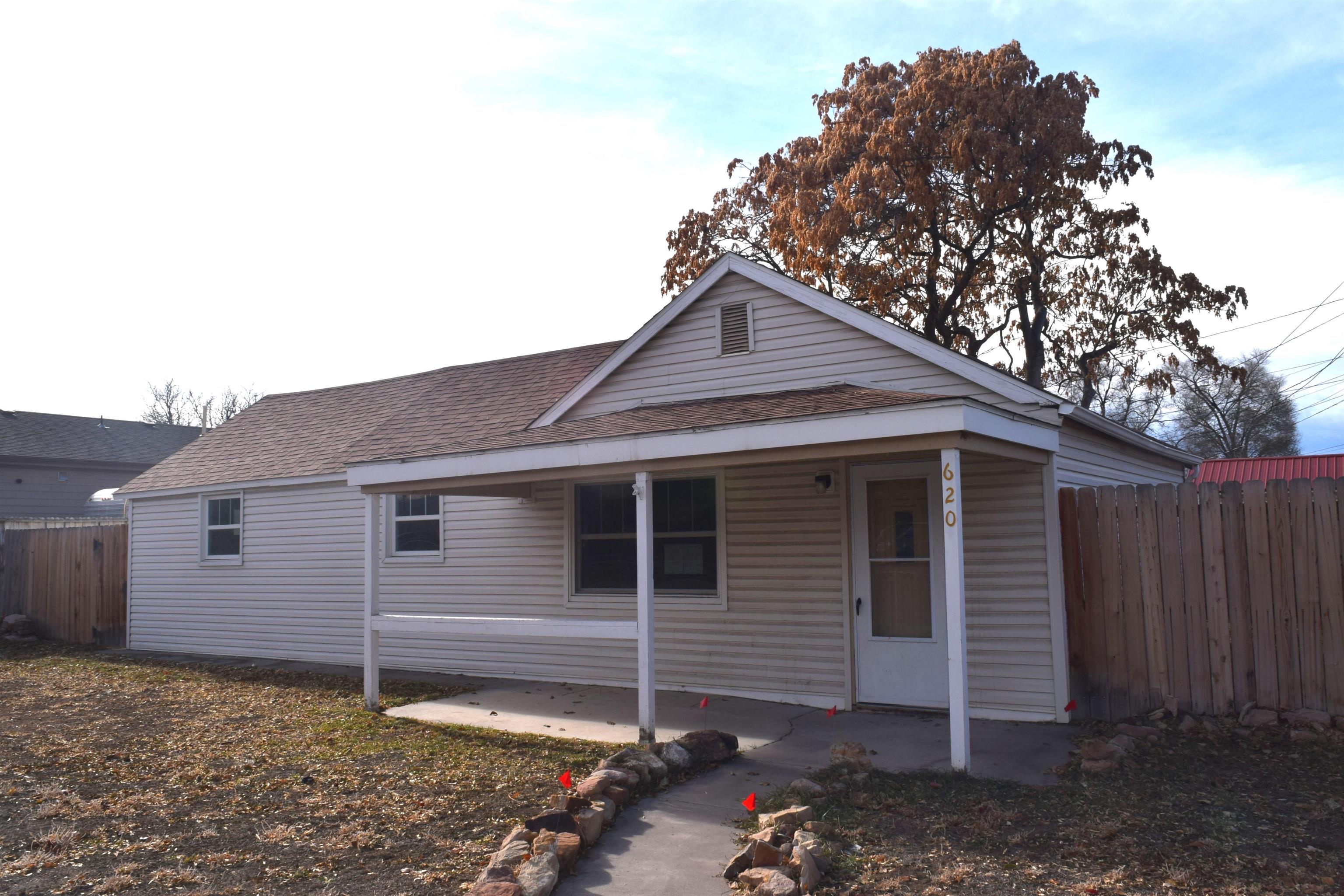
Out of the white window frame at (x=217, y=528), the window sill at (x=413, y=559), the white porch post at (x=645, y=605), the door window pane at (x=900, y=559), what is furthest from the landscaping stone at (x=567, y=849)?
the white window frame at (x=217, y=528)

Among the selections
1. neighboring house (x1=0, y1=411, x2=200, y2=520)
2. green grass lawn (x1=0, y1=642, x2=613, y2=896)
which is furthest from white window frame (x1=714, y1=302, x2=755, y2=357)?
neighboring house (x1=0, y1=411, x2=200, y2=520)

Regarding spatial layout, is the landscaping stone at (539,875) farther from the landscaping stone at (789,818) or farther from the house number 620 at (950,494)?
the house number 620 at (950,494)

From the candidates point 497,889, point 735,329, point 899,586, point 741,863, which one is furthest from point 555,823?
point 735,329

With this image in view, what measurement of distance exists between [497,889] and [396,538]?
8955 millimetres

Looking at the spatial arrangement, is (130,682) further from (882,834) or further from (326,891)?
(882,834)

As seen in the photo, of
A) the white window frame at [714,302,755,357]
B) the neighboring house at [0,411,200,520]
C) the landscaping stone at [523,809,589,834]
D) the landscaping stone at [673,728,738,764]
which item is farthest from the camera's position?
the neighboring house at [0,411,200,520]

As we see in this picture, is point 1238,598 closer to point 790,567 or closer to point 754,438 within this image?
point 790,567

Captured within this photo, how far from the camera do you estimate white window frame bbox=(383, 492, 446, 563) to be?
1230 centimetres

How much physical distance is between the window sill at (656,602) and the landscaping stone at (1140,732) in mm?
3827

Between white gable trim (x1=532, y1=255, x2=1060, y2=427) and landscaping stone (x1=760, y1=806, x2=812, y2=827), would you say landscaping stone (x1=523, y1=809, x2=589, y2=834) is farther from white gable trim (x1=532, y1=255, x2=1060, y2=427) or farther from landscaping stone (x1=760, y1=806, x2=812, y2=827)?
white gable trim (x1=532, y1=255, x2=1060, y2=427)

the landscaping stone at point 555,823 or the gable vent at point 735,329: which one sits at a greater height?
the gable vent at point 735,329

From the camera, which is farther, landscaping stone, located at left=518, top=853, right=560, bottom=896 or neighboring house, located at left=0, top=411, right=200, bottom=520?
neighboring house, located at left=0, top=411, right=200, bottom=520

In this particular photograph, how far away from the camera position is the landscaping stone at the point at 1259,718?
722 centimetres

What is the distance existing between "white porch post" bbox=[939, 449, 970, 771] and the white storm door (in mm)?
1954
